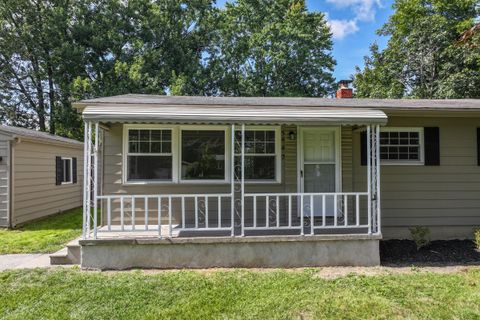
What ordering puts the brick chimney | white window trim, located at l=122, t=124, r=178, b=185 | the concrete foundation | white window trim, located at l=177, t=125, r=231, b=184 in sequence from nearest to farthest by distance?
the concrete foundation → white window trim, located at l=122, t=124, r=178, b=185 → white window trim, located at l=177, t=125, r=231, b=184 → the brick chimney

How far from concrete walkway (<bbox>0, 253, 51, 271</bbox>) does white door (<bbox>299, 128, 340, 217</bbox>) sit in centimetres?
471

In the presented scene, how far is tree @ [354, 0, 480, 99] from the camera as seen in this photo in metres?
16.6

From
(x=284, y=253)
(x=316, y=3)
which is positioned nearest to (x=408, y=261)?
(x=284, y=253)

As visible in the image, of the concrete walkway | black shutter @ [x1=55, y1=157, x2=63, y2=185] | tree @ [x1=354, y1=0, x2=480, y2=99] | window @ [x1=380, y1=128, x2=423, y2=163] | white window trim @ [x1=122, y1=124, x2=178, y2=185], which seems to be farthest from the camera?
tree @ [x1=354, y1=0, x2=480, y2=99]

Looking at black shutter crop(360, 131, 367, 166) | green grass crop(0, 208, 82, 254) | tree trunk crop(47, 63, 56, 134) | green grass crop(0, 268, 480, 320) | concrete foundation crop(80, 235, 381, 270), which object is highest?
tree trunk crop(47, 63, 56, 134)

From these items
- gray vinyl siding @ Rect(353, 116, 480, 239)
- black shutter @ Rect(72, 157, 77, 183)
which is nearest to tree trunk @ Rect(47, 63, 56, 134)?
black shutter @ Rect(72, 157, 77, 183)

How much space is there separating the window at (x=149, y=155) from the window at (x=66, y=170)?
6.40m

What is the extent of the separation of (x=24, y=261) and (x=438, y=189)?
7564mm

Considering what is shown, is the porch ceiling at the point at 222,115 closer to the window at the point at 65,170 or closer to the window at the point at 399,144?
the window at the point at 399,144

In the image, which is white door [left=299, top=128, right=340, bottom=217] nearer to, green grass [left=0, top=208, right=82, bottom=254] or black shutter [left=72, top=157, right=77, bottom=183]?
green grass [left=0, top=208, right=82, bottom=254]

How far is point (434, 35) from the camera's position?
59.1 feet

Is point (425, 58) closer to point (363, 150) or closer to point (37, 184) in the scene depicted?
point (363, 150)

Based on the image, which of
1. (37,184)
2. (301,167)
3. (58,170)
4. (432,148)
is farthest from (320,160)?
(58,170)

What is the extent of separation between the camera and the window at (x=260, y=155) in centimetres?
705
